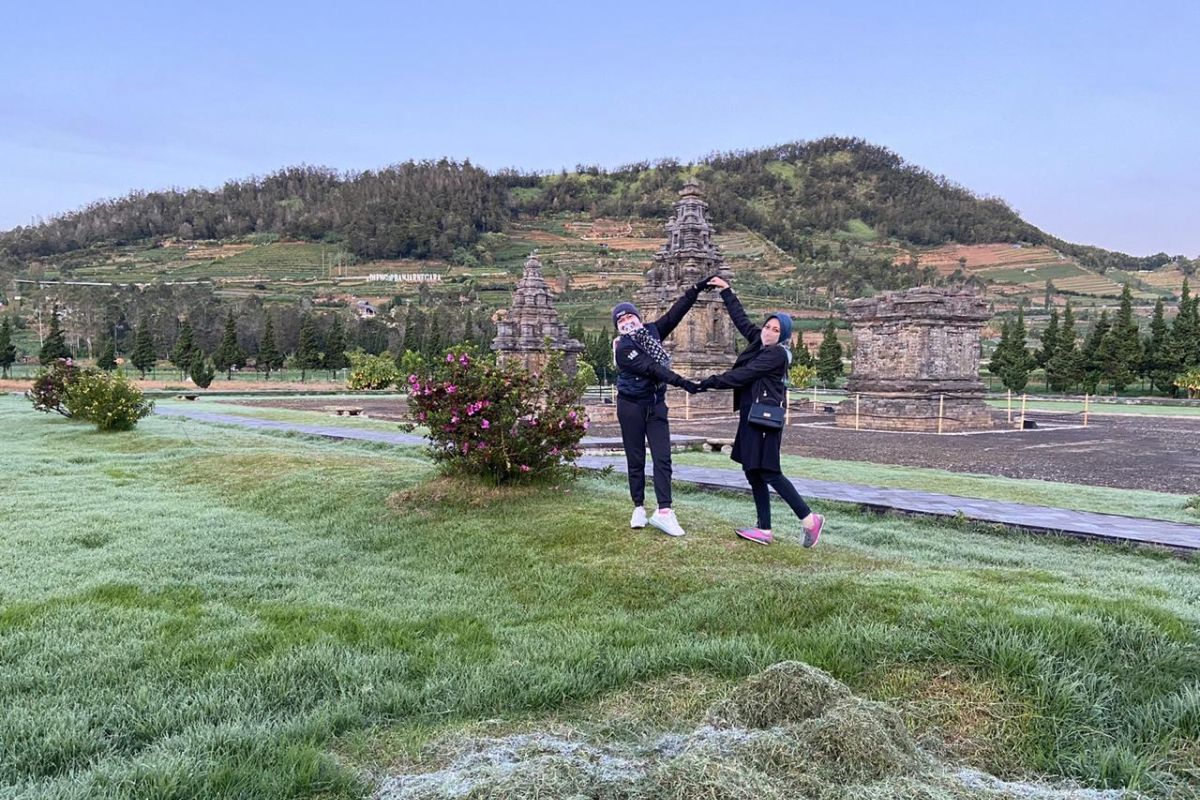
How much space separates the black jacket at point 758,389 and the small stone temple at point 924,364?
2003 centimetres

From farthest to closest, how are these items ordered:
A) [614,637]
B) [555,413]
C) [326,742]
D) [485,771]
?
[555,413] → [614,637] → [326,742] → [485,771]

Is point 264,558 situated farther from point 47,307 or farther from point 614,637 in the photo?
point 47,307

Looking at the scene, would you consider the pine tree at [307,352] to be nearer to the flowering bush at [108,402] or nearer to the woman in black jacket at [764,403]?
the flowering bush at [108,402]

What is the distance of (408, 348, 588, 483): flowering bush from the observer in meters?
6.87

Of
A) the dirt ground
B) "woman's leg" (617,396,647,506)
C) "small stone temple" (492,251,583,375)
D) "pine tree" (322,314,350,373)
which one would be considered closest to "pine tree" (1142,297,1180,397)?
the dirt ground

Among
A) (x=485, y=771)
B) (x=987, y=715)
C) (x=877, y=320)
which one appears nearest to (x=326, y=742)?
(x=485, y=771)

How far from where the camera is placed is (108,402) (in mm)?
15102

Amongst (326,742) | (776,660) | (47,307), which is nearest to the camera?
(326,742)

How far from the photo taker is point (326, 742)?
9.07 feet

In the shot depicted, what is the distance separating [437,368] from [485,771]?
5264mm

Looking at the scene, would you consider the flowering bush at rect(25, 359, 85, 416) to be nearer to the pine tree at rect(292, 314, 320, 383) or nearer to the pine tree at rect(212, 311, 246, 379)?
the pine tree at rect(212, 311, 246, 379)

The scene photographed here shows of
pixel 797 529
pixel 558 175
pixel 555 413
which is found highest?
pixel 558 175

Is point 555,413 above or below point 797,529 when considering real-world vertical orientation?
above

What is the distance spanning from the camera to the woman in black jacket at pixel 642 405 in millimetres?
5395
